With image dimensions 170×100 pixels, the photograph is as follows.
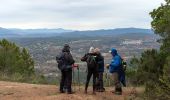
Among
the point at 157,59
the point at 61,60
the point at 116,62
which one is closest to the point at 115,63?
the point at 116,62

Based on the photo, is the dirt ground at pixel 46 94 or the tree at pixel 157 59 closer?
the dirt ground at pixel 46 94

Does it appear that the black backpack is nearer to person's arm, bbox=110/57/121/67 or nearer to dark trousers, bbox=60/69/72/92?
dark trousers, bbox=60/69/72/92

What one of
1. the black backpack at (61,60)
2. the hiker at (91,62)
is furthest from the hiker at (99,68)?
the black backpack at (61,60)

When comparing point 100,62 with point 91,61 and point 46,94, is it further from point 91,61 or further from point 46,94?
point 46,94

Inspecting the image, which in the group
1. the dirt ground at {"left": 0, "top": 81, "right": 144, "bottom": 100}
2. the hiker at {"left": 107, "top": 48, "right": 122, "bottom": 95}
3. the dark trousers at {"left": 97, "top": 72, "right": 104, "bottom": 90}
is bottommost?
the dirt ground at {"left": 0, "top": 81, "right": 144, "bottom": 100}

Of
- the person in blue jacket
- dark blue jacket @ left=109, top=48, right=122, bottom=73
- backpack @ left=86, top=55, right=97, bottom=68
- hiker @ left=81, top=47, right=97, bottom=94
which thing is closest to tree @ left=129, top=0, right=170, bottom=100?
the person in blue jacket

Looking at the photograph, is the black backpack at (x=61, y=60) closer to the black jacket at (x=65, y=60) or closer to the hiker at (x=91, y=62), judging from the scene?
the black jacket at (x=65, y=60)

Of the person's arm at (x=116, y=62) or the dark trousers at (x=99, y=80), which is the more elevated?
the person's arm at (x=116, y=62)

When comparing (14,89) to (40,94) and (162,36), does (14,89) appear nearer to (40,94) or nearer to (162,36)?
(40,94)

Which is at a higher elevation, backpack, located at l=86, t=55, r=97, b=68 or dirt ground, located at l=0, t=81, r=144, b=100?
backpack, located at l=86, t=55, r=97, b=68

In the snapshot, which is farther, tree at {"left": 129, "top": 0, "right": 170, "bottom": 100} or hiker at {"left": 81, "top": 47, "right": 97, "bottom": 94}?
tree at {"left": 129, "top": 0, "right": 170, "bottom": 100}

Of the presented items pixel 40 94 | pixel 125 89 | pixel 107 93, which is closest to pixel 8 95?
pixel 40 94

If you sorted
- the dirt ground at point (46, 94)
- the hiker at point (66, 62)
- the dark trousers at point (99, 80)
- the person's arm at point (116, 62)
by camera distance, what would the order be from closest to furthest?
1. the dirt ground at point (46, 94)
2. the hiker at point (66, 62)
3. the person's arm at point (116, 62)
4. the dark trousers at point (99, 80)

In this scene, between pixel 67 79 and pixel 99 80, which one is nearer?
pixel 67 79
